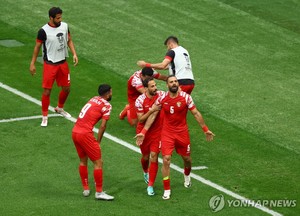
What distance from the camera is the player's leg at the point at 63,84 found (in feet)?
79.7

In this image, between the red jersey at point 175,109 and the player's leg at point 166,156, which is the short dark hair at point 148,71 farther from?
the player's leg at point 166,156

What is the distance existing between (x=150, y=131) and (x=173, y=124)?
0.58 metres

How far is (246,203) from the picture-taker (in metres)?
19.7

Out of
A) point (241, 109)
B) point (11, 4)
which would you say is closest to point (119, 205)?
point (241, 109)

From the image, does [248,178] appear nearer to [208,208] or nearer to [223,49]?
[208,208]

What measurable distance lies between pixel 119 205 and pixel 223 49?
12.1 m

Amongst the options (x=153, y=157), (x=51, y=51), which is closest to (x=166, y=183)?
(x=153, y=157)

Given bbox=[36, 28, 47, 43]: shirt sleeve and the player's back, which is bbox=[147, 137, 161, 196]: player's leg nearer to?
the player's back

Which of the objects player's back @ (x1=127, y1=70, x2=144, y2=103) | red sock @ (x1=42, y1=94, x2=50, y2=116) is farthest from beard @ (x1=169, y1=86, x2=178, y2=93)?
red sock @ (x1=42, y1=94, x2=50, y2=116)

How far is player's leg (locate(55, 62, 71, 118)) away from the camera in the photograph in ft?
79.7

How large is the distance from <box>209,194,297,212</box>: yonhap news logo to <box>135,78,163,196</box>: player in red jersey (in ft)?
4.52

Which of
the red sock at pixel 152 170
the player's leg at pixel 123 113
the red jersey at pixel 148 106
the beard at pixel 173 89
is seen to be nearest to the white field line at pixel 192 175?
the player's leg at pixel 123 113

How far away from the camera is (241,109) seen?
25562 mm

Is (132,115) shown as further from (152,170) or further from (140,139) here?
(140,139)
